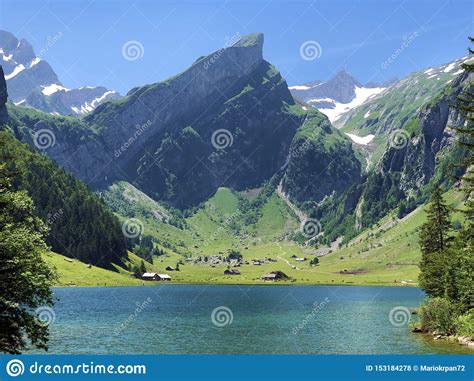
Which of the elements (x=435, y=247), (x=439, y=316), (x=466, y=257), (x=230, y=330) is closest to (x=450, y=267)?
(x=439, y=316)

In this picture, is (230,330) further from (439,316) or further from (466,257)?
(466,257)

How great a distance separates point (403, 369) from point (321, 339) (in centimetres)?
4323

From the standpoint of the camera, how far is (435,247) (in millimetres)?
87688

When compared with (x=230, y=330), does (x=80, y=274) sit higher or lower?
lower

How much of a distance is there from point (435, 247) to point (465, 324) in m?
29.4

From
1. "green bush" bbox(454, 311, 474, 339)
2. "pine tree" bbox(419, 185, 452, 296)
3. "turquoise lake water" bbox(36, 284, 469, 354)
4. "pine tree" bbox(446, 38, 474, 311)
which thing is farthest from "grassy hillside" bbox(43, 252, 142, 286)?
"green bush" bbox(454, 311, 474, 339)

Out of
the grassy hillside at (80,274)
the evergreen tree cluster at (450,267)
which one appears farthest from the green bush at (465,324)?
the grassy hillside at (80,274)

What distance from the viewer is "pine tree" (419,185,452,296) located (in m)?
77.8

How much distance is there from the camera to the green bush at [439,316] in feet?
218

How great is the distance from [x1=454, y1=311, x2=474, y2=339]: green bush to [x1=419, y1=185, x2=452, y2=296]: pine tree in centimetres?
1136

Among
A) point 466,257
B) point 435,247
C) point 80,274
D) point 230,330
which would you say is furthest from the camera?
point 80,274

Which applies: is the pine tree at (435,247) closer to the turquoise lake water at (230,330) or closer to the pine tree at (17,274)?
the turquoise lake water at (230,330)

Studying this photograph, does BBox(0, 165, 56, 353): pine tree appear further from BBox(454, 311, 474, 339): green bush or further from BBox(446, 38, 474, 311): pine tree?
BBox(454, 311, 474, 339): green bush

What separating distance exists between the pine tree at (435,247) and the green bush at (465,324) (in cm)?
1136
